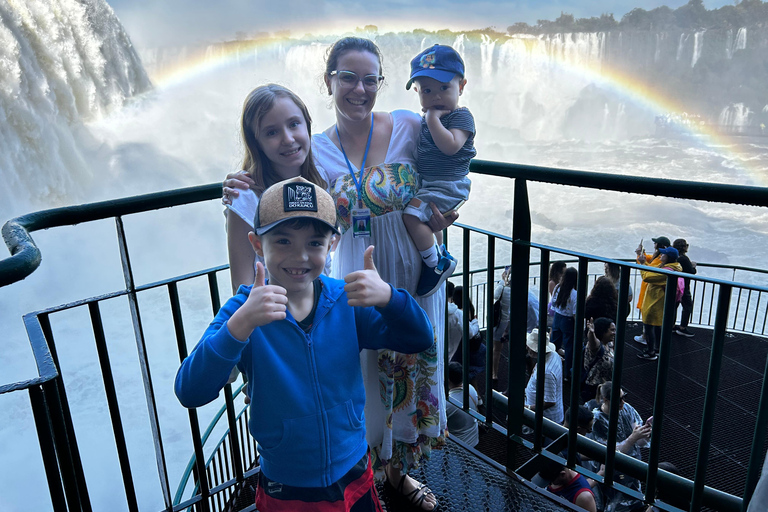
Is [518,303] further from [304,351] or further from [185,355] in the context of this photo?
[185,355]

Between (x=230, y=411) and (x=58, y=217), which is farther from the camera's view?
(x=230, y=411)

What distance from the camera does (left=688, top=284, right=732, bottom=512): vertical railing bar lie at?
142 centimetres

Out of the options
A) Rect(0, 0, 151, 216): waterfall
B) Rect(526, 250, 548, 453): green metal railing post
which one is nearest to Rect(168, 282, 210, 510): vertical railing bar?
Rect(526, 250, 548, 453): green metal railing post

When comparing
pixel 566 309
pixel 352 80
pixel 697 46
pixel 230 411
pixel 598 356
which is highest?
pixel 697 46

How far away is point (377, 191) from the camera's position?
1.60 m

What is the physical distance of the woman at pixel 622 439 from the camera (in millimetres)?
2914

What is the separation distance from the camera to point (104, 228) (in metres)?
29.4

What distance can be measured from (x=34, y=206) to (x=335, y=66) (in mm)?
25315

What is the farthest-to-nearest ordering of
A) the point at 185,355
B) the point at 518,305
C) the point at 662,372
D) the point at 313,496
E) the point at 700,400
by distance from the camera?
1. the point at 700,400
2. the point at 518,305
3. the point at 185,355
4. the point at 662,372
5. the point at 313,496

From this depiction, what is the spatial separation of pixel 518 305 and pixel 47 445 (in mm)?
1399

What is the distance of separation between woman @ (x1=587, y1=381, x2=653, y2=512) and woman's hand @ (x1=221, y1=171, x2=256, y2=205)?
226 centimetres

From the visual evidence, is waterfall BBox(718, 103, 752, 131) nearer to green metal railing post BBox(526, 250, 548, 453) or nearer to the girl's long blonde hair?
green metal railing post BBox(526, 250, 548, 453)

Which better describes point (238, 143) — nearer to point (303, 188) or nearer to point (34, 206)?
point (303, 188)

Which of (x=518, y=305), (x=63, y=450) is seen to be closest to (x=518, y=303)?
(x=518, y=305)
